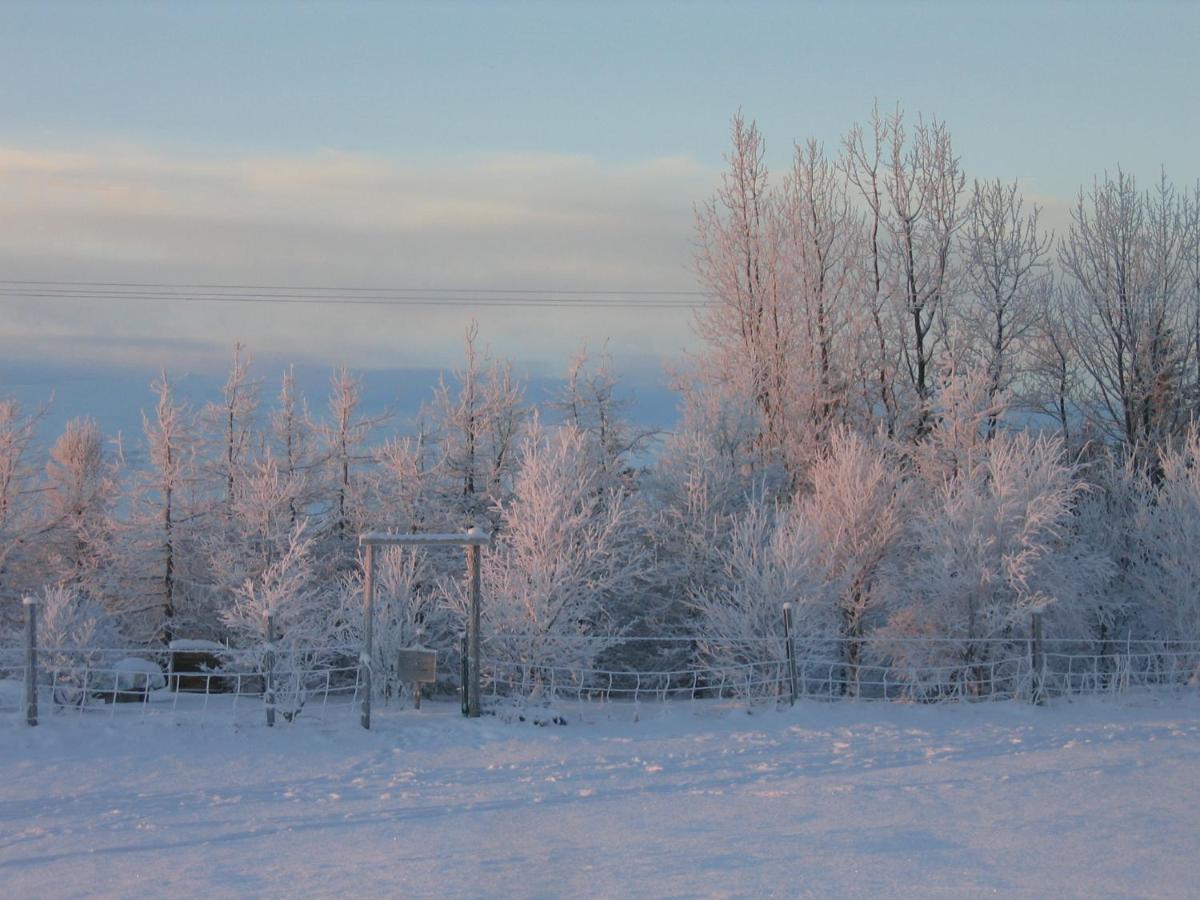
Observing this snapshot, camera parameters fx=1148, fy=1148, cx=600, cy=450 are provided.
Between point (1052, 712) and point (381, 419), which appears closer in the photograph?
point (1052, 712)

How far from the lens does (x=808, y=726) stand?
13.4 metres

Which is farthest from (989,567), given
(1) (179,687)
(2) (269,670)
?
(1) (179,687)

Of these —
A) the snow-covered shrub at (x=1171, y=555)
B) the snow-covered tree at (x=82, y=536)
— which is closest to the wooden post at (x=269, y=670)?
the snow-covered tree at (x=82, y=536)

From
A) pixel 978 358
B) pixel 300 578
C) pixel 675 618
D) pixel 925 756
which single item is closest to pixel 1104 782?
pixel 925 756

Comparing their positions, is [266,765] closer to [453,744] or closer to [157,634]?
[453,744]

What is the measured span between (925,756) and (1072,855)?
364 centimetres

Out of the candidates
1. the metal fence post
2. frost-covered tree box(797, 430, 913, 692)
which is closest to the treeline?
frost-covered tree box(797, 430, 913, 692)

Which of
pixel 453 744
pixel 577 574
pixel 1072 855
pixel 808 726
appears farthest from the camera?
pixel 577 574

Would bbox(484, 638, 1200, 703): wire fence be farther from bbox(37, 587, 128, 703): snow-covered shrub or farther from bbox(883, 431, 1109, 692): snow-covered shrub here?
bbox(37, 587, 128, 703): snow-covered shrub

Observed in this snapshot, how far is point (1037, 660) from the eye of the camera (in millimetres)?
14883

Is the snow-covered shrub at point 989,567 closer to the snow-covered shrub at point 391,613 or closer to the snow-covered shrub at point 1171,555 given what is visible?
the snow-covered shrub at point 1171,555

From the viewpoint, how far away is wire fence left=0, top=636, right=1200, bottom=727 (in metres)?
14.3

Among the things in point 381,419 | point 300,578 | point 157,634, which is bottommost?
point 157,634

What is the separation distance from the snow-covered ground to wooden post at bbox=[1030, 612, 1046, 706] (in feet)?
2.06
